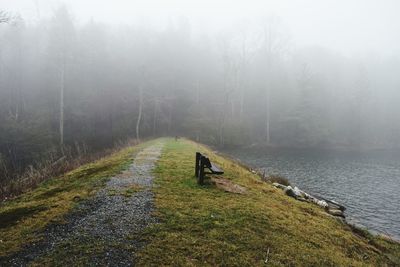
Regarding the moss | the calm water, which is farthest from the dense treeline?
the moss

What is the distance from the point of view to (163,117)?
48438 mm

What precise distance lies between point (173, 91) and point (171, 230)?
49.6 metres

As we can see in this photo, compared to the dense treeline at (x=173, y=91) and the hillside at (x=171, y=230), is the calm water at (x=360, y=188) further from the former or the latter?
the dense treeline at (x=173, y=91)

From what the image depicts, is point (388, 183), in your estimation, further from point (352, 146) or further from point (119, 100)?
point (119, 100)

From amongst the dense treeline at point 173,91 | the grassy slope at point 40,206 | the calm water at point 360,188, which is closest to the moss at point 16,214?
the grassy slope at point 40,206

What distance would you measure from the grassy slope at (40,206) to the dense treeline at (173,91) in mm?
23570

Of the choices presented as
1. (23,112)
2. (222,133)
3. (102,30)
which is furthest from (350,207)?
(102,30)

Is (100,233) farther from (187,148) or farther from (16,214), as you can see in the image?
(187,148)

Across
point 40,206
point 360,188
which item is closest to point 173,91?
point 360,188

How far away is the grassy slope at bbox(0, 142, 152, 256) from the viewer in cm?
596

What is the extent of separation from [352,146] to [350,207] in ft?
131

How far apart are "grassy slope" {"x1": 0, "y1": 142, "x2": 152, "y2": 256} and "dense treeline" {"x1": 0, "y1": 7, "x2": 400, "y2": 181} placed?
928 inches

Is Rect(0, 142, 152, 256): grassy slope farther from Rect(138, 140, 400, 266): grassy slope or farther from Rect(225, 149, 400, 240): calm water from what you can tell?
Rect(225, 149, 400, 240): calm water

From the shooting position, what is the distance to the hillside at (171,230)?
5.39 metres
